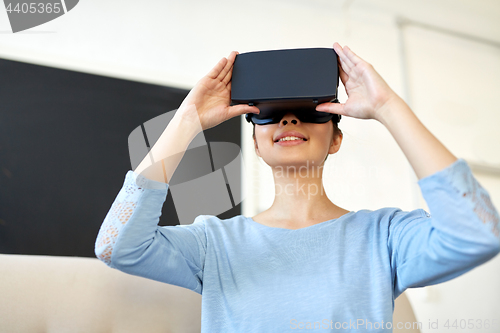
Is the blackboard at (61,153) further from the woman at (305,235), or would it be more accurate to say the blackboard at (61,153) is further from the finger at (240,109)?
the finger at (240,109)

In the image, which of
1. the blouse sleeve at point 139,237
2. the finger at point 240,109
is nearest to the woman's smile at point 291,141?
the finger at point 240,109

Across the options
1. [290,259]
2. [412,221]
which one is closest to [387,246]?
[412,221]

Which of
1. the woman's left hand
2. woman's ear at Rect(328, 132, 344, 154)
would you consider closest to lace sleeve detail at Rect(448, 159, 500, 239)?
the woman's left hand

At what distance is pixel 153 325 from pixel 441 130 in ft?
5.48

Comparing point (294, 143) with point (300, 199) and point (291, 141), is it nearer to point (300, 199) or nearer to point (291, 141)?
point (291, 141)

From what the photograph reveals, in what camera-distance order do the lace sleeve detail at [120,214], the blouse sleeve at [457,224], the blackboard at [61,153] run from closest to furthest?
the blouse sleeve at [457,224]
the lace sleeve detail at [120,214]
the blackboard at [61,153]

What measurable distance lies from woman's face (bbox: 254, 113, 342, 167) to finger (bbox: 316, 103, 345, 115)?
0.26ft

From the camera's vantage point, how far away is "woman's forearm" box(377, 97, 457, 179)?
2.35 ft

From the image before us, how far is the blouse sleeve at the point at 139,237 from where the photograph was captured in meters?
0.78

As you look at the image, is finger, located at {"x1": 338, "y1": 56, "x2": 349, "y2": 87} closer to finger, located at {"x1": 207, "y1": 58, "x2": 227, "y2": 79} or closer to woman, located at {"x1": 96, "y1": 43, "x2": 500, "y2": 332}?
woman, located at {"x1": 96, "y1": 43, "x2": 500, "y2": 332}

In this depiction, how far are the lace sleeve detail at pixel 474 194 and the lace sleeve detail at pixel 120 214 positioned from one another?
549 millimetres

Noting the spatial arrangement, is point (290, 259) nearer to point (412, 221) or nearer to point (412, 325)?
point (412, 221)

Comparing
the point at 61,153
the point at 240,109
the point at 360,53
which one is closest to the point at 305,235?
the point at 240,109

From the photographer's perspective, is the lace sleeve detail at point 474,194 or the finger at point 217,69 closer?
the lace sleeve detail at point 474,194
